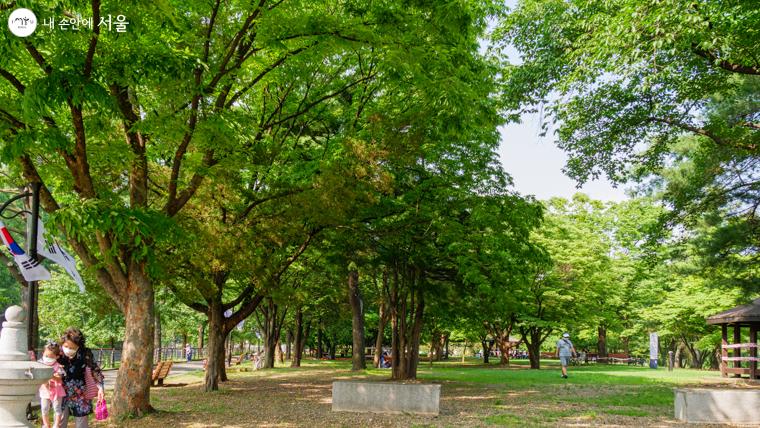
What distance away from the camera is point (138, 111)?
11.5 meters

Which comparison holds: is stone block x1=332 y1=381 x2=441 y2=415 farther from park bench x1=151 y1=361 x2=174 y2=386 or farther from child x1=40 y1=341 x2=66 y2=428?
park bench x1=151 y1=361 x2=174 y2=386

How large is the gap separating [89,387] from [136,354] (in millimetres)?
3424

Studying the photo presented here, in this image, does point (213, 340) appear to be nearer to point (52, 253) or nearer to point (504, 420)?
point (52, 253)

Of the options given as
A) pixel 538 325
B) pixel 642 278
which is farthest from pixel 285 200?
pixel 642 278

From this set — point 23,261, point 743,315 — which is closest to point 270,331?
point 743,315

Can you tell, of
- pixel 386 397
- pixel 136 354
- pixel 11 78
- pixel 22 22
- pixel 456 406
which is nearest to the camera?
pixel 22 22

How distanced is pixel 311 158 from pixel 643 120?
26.4 ft

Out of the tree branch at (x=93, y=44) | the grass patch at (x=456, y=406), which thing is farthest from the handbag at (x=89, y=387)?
the tree branch at (x=93, y=44)

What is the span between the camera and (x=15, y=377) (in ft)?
16.6

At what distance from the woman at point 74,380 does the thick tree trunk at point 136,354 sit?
334cm

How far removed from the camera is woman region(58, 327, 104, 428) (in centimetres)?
670

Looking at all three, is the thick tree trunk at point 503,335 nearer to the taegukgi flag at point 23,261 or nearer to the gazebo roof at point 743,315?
the gazebo roof at point 743,315

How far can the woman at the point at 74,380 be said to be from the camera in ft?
22.0

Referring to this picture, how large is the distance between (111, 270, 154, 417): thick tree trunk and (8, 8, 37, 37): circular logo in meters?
4.62
